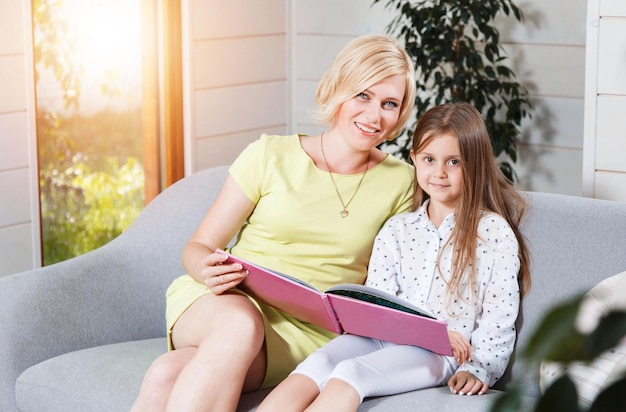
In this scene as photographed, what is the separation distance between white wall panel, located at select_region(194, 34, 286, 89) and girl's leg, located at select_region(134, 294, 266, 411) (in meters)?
2.17

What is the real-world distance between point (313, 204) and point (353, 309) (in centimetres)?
37

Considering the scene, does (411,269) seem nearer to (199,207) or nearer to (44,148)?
(199,207)

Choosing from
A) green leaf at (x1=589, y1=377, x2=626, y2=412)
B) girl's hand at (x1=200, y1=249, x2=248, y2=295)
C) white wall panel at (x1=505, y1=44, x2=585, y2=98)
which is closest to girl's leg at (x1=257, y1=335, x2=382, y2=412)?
girl's hand at (x1=200, y1=249, x2=248, y2=295)

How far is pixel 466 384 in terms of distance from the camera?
6.40ft

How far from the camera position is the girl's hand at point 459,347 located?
1.93 meters

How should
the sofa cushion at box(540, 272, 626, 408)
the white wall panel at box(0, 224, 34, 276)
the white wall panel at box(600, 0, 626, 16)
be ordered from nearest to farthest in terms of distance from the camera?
1. the sofa cushion at box(540, 272, 626, 408)
2. the white wall panel at box(600, 0, 626, 16)
3. the white wall panel at box(0, 224, 34, 276)

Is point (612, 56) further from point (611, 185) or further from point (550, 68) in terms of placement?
point (550, 68)

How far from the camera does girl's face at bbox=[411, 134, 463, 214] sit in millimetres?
2096

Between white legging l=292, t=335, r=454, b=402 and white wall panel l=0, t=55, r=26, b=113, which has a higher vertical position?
white wall panel l=0, t=55, r=26, b=113

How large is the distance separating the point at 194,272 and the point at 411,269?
500 mm

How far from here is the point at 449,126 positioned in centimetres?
211

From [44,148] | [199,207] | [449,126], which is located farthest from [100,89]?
[449,126]

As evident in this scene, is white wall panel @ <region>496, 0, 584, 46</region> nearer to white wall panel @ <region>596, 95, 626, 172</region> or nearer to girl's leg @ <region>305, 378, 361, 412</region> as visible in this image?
white wall panel @ <region>596, 95, 626, 172</region>

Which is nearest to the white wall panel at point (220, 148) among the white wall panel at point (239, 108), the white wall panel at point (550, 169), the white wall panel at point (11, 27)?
the white wall panel at point (239, 108)
